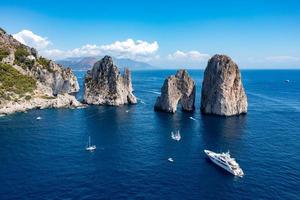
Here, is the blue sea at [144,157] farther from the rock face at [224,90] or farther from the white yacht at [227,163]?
the rock face at [224,90]

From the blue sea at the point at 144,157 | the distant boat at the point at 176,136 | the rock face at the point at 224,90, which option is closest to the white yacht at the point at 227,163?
the blue sea at the point at 144,157

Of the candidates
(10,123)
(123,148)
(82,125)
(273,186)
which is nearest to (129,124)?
(82,125)

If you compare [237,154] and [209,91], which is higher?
[209,91]

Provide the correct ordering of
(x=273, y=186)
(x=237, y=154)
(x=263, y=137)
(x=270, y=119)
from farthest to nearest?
(x=270, y=119)
(x=263, y=137)
(x=237, y=154)
(x=273, y=186)

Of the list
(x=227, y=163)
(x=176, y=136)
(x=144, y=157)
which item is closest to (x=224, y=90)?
(x=176, y=136)

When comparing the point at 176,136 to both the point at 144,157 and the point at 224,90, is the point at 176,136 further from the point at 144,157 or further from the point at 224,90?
the point at 224,90

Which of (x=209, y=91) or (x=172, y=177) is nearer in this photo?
(x=172, y=177)

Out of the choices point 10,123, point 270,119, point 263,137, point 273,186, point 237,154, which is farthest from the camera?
point 270,119

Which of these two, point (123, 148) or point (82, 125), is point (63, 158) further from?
point (82, 125)
